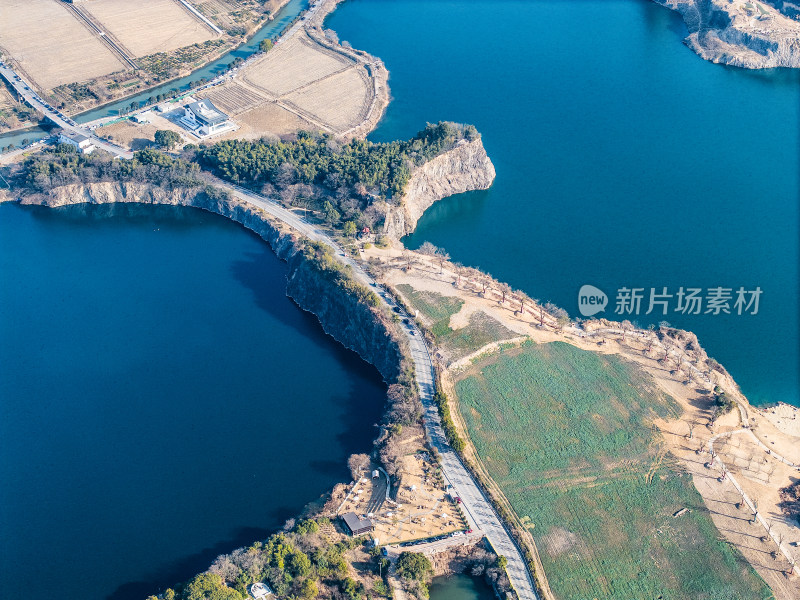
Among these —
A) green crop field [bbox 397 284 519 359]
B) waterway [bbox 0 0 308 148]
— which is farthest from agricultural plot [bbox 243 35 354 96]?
green crop field [bbox 397 284 519 359]

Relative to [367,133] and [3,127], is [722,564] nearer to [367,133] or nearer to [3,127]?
[367,133]

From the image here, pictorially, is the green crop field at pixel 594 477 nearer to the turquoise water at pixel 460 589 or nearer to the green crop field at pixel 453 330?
the green crop field at pixel 453 330

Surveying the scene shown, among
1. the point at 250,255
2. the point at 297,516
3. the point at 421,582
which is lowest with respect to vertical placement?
the point at 421,582

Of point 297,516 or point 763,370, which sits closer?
point 297,516

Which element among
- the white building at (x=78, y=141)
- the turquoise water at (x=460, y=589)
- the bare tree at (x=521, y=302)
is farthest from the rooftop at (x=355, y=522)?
the white building at (x=78, y=141)

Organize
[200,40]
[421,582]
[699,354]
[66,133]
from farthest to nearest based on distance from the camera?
1. [200,40]
2. [66,133]
3. [699,354]
4. [421,582]

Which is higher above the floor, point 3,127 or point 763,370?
point 3,127

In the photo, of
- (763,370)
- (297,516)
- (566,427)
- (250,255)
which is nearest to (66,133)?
(250,255)

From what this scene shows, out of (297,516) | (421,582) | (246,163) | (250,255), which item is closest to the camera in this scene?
(421,582)

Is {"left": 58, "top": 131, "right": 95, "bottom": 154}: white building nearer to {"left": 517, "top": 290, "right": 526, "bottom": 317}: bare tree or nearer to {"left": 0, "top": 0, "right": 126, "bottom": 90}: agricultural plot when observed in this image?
{"left": 0, "top": 0, "right": 126, "bottom": 90}: agricultural plot
